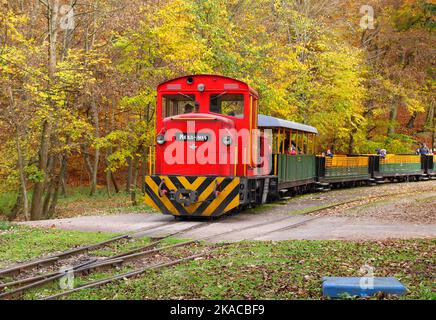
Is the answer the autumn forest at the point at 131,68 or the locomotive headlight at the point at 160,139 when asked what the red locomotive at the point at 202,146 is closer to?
the locomotive headlight at the point at 160,139

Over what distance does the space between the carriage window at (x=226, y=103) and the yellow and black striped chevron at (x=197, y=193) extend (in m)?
1.85

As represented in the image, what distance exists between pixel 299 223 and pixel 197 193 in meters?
2.79

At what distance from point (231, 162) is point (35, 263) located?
7.27m

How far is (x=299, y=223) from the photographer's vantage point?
15.4 meters

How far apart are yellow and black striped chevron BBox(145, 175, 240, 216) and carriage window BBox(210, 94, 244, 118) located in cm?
185

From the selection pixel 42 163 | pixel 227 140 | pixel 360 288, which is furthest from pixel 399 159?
pixel 360 288

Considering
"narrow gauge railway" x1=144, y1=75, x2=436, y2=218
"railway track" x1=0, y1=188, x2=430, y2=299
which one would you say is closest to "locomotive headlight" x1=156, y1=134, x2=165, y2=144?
"narrow gauge railway" x1=144, y1=75, x2=436, y2=218

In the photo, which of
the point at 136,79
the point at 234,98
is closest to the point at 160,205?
the point at 234,98

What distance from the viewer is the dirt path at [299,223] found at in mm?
13289

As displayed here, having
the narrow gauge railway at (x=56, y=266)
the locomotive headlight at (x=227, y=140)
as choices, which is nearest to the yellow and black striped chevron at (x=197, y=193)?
the locomotive headlight at (x=227, y=140)

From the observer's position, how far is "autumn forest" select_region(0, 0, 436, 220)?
65.8 ft

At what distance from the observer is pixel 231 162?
15.8 m
